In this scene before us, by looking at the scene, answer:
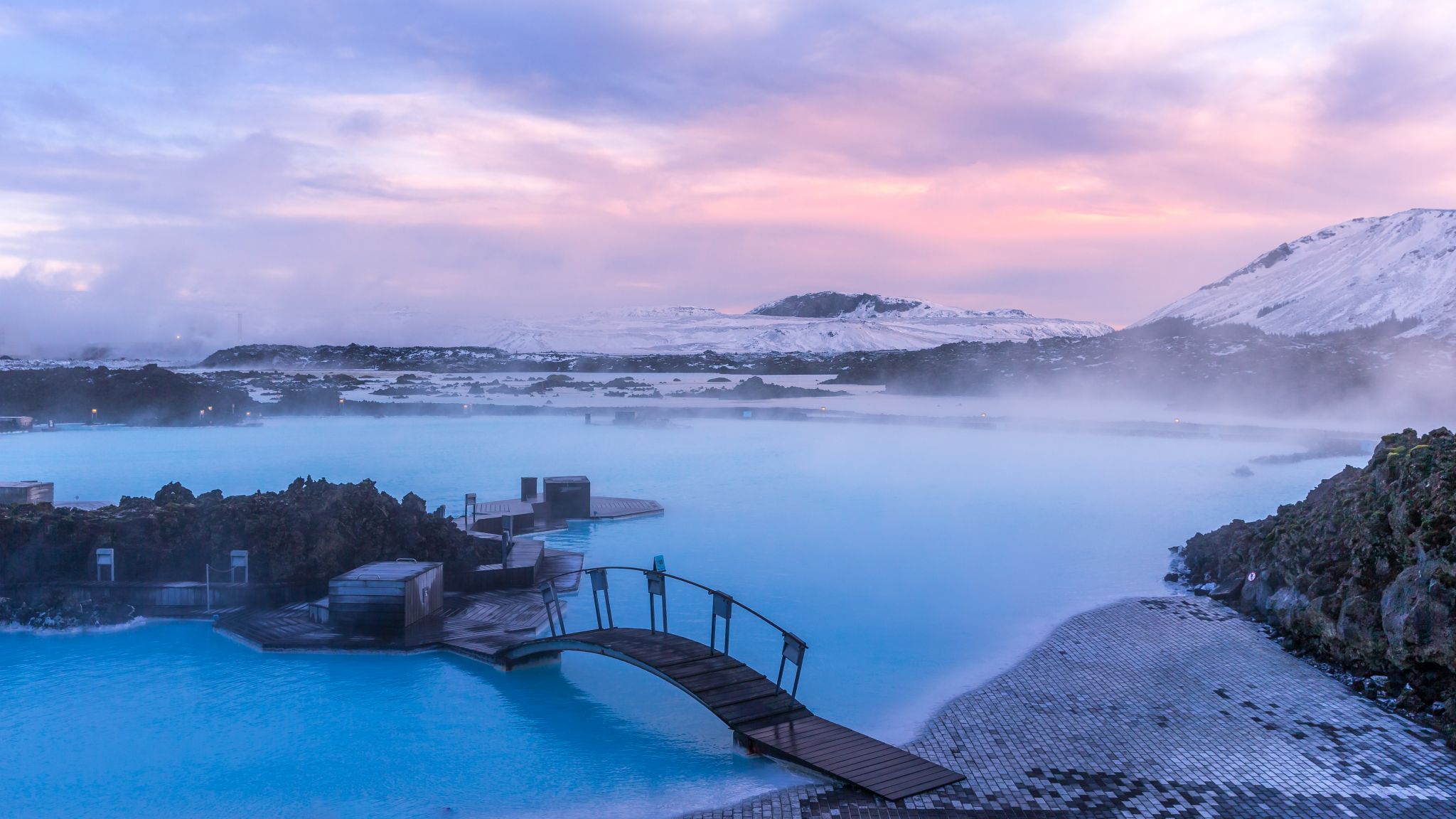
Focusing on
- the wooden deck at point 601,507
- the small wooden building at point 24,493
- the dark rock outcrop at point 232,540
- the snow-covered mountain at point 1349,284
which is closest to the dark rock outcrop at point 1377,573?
the dark rock outcrop at point 232,540

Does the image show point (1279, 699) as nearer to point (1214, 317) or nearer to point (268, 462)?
point (268, 462)

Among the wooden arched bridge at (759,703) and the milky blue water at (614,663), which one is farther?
the milky blue water at (614,663)

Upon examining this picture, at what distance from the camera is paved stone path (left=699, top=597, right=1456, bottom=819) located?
12.7ft

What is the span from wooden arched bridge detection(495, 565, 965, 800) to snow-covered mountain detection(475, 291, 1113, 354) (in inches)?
2950

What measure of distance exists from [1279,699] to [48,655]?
7.37 metres

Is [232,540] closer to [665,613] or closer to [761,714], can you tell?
[665,613]

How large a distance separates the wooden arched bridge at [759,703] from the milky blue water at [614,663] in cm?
15

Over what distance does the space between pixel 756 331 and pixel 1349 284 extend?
47236 millimetres

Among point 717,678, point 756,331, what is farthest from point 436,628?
point 756,331

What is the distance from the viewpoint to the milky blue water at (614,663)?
452cm

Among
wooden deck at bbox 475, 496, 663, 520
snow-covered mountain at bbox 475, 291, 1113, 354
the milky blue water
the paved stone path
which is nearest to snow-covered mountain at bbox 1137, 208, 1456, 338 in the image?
snow-covered mountain at bbox 475, 291, 1113, 354

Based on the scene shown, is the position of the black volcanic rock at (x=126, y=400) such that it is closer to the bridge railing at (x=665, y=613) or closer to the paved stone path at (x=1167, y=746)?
the bridge railing at (x=665, y=613)

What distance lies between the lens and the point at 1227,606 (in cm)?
729

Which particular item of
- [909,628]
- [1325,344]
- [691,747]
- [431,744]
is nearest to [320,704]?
[431,744]
